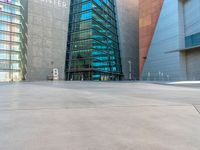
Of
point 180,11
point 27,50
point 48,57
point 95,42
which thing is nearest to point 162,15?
point 180,11

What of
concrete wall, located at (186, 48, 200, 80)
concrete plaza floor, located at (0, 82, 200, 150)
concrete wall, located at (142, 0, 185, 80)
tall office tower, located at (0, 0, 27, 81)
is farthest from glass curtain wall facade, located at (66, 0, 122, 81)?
concrete plaza floor, located at (0, 82, 200, 150)

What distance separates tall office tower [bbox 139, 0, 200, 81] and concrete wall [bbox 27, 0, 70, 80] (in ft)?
81.2

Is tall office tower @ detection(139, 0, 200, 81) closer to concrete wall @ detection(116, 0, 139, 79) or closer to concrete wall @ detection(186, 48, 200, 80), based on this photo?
concrete wall @ detection(186, 48, 200, 80)

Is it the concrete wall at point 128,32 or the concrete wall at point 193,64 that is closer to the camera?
the concrete wall at point 193,64

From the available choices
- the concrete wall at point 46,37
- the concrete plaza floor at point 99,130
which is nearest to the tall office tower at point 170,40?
the concrete wall at point 46,37

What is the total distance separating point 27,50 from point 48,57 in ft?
20.1

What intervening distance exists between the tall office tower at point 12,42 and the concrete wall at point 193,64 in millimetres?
43296

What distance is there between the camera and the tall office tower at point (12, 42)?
51.7 meters

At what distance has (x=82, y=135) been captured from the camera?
2.78m

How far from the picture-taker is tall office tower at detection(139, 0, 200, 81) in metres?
37.1

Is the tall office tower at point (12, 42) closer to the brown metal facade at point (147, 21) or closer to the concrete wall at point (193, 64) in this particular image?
the brown metal facade at point (147, 21)

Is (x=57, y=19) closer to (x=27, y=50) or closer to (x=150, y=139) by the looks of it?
(x=27, y=50)

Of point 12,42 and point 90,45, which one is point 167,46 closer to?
point 90,45

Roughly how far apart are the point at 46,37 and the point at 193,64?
133ft
